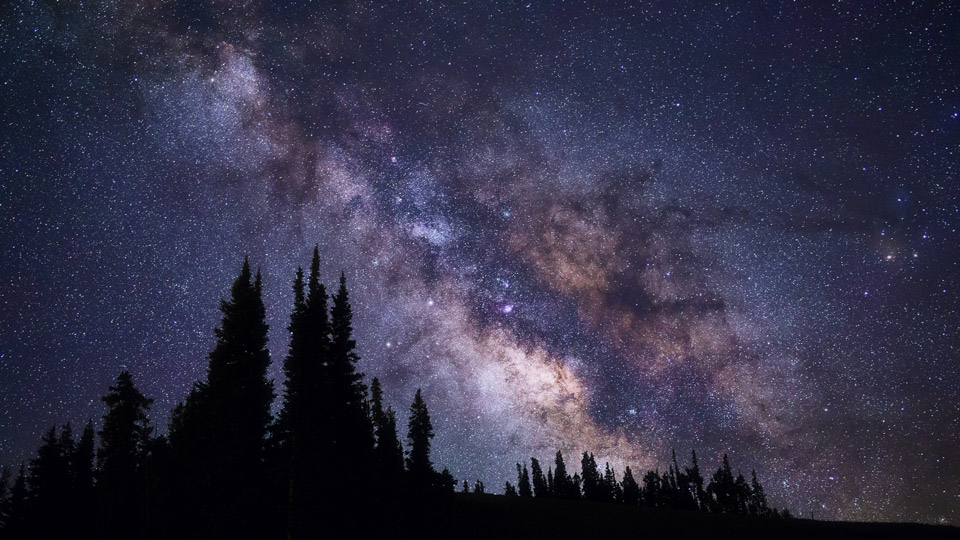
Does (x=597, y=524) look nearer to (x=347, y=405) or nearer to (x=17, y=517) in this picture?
(x=347, y=405)

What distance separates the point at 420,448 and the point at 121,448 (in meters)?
26.9

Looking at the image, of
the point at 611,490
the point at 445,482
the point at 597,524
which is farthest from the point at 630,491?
the point at 445,482

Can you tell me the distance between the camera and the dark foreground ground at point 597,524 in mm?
55281

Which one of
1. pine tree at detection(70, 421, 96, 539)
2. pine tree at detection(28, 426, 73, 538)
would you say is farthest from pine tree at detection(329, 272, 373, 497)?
pine tree at detection(28, 426, 73, 538)

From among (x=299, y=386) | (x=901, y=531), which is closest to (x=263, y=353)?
(x=299, y=386)

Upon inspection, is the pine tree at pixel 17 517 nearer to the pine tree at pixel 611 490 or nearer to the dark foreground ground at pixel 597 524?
the dark foreground ground at pixel 597 524

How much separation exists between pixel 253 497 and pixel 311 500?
340 cm

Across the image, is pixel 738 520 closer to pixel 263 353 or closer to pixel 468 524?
pixel 468 524

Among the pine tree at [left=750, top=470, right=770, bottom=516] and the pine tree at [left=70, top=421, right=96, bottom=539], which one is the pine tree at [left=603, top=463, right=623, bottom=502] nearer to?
the pine tree at [left=750, top=470, right=770, bottom=516]

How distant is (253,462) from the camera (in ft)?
89.6

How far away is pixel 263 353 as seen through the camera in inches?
1150

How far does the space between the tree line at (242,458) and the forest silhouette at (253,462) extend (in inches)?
3.2

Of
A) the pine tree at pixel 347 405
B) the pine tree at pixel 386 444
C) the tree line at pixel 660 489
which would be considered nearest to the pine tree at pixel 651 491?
the tree line at pixel 660 489

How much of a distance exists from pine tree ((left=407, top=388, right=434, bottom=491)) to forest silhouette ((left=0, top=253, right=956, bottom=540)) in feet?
0.39
